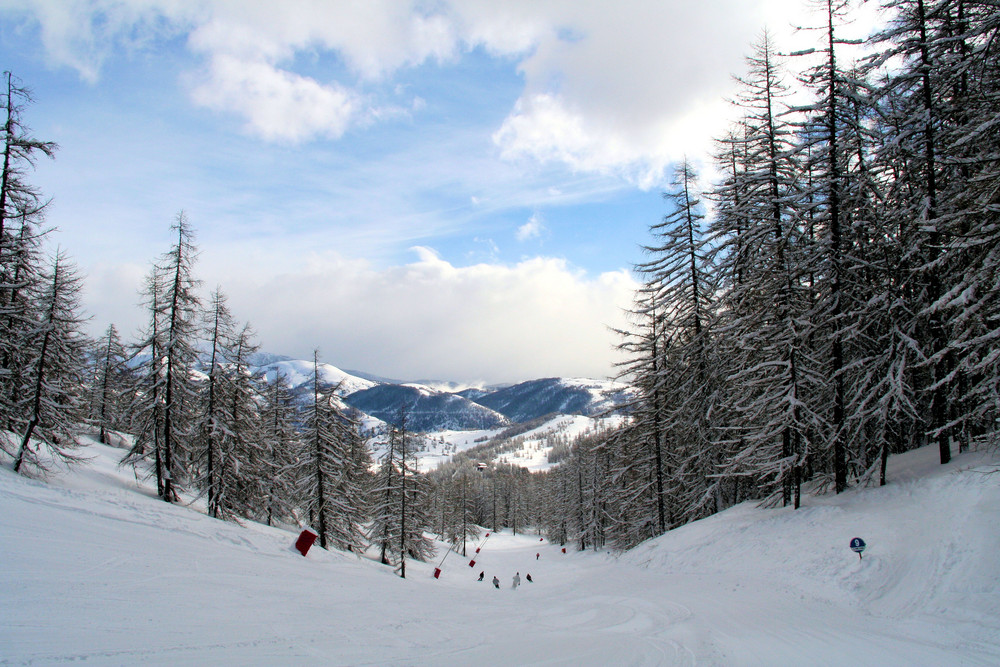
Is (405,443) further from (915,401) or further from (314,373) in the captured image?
(915,401)

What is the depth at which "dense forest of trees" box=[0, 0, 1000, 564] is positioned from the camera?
1328 centimetres

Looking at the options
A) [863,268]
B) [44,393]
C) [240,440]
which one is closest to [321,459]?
[240,440]

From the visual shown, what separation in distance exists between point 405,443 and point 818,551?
25.6 m

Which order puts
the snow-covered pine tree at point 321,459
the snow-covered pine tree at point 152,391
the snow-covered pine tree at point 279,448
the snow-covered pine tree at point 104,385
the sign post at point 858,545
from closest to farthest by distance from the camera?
the sign post at point 858,545, the snow-covered pine tree at point 152,391, the snow-covered pine tree at point 321,459, the snow-covered pine tree at point 279,448, the snow-covered pine tree at point 104,385

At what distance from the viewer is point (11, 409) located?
16.7 metres

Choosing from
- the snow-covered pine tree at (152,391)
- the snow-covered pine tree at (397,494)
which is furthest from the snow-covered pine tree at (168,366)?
the snow-covered pine tree at (397,494)

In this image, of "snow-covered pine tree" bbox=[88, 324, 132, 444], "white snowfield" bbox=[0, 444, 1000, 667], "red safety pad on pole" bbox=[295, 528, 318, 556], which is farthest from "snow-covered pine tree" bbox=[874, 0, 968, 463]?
"snow-covered pine tree" bbox=[88, 324, 132, 444]

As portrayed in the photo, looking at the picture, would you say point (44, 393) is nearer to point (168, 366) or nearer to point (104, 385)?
point (168, 366)

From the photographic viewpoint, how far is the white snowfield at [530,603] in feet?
22.6

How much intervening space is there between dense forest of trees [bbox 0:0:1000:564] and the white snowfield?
245 centimetres

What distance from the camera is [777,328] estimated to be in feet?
54.3

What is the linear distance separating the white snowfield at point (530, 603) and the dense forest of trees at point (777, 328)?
8.04 ft

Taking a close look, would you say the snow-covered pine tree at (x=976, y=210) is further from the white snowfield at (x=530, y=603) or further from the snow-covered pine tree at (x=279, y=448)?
the snow-covered pine tree at (x=279, y=448)

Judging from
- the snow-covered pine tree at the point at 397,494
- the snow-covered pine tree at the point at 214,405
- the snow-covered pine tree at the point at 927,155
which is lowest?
the snow-covered pine tree at the point at 397,494
